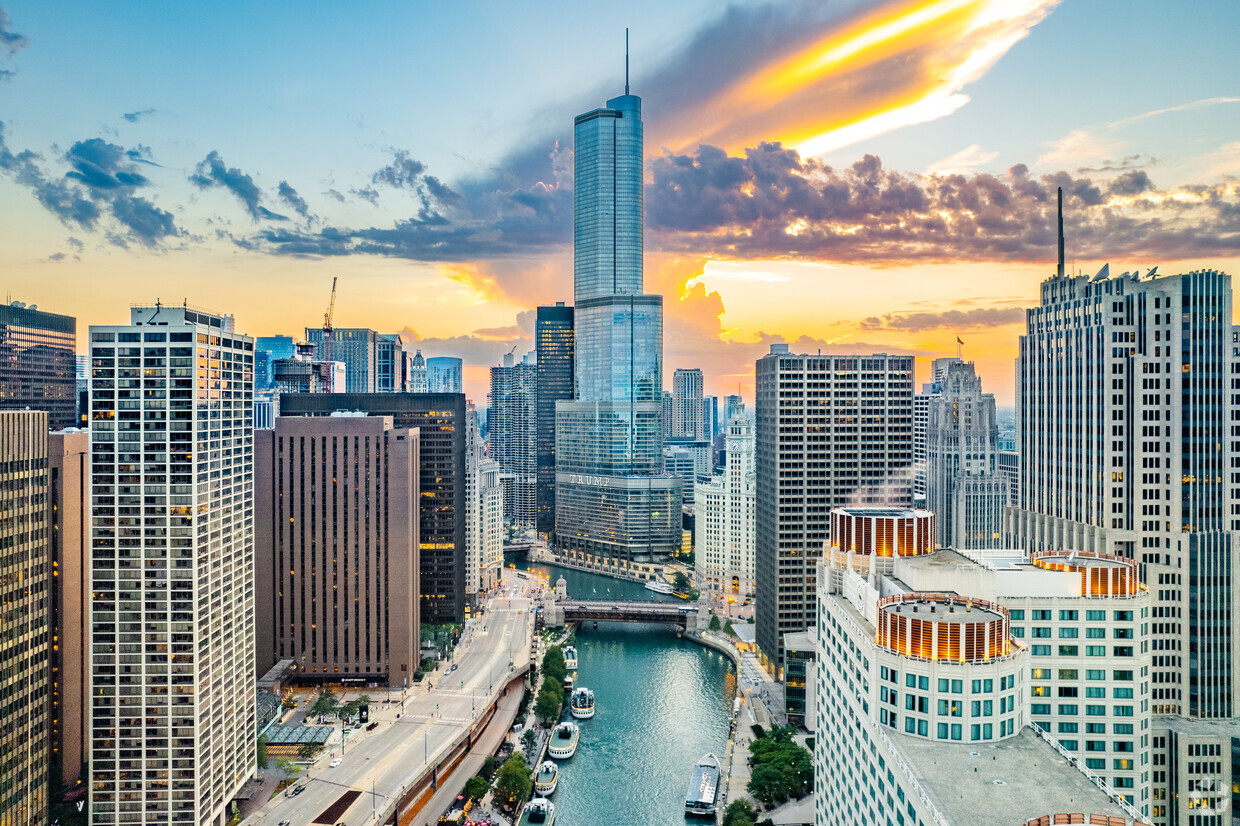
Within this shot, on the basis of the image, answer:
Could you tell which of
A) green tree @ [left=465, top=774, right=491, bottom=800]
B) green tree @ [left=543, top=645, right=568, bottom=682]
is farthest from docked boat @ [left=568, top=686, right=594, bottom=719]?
green tree @ [left=465, top=774, right=491, bottom=800]

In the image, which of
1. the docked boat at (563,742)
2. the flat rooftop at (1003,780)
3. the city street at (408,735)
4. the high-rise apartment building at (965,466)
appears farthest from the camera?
the high-rise apartment building at (965,466)

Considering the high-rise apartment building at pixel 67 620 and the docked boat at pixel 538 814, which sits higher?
the high-rise apartment building at pixel 67 620

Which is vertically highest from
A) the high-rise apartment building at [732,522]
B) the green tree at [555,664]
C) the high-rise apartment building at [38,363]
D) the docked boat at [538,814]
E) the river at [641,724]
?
the high-rise apartment building at [38,363]

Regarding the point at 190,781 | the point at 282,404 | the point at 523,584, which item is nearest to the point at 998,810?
the point at 190,781

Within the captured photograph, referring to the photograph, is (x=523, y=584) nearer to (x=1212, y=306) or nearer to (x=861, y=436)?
(x=861, y=436)

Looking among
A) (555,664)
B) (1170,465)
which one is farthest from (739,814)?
(555,664)

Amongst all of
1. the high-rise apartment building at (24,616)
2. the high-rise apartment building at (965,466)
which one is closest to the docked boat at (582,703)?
the high-rise apartment building at (24,616)

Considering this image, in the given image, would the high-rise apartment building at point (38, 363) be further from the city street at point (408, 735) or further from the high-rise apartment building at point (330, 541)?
the city street at point (408, 735)

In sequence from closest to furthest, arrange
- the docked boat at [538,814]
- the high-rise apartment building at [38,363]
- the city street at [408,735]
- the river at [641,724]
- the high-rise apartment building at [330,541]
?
the city street at [408,735]
the docked boat at [538,814]
the river at [641,724]
the high-rise apartment building at [330,541]
the high-rise apartment building at [38,363]
